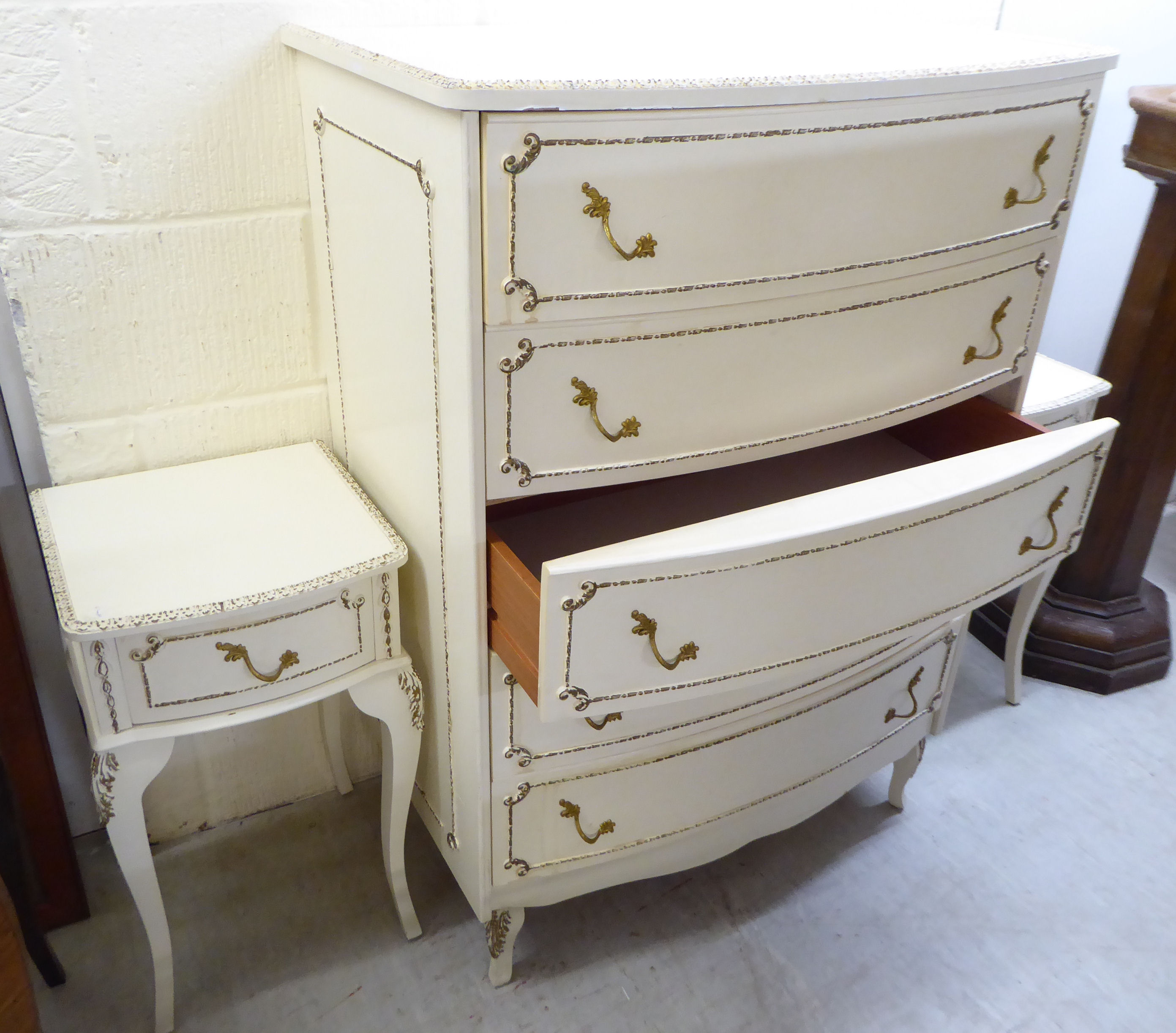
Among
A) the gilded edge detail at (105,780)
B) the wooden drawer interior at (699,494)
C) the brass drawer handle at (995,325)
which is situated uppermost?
the brass drawer handle at (995,325)

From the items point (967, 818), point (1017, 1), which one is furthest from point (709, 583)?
point (1017, 1)

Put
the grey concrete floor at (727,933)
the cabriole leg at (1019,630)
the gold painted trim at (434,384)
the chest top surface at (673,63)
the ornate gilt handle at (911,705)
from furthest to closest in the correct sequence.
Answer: the cabriole leg at (1019,630) → the ornate gilt handle at (911,705) → the grey concrete floor at (727,933) → the gold painted trim at (434,384) → the chest top surface at (673,63)

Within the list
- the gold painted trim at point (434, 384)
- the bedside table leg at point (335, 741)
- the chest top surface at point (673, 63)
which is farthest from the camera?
the bedside table leg at point (335, 741)

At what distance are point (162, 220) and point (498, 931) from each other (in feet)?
3.12

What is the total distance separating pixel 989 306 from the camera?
118cm

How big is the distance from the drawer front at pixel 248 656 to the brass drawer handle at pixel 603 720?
261 millimetres

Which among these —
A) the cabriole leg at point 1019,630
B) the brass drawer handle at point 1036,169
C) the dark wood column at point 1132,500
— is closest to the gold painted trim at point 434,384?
the brass drawer handle at point 1036,169

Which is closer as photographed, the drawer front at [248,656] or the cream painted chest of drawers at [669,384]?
the cream painted chest of drawers at [669,384]

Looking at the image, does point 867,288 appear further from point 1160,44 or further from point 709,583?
point 1160,44

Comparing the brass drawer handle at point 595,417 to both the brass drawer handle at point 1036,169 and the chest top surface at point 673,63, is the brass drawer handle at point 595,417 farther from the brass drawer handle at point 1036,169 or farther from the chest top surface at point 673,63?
the brass drawer handle at point 1036,169

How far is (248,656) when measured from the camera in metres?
1.06

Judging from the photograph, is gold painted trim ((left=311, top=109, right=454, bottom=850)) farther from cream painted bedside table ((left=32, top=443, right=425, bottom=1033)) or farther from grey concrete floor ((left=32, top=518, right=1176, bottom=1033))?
grey concrete floor ((left=32, top=518, right=1176, bottom=1033))

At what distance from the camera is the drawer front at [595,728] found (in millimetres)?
1088

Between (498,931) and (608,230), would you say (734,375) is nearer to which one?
(608,230)
